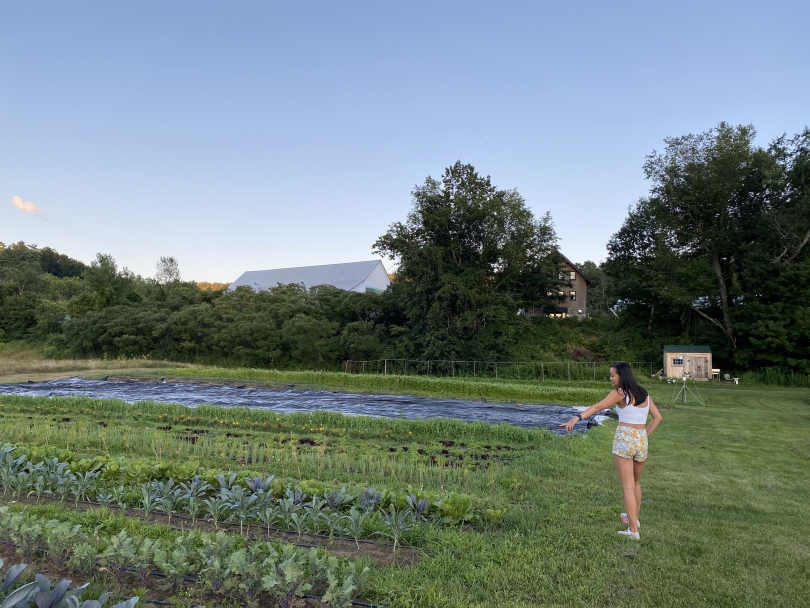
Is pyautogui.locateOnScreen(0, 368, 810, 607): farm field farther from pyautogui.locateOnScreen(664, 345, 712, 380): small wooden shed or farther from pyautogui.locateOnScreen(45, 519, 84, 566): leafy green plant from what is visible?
pyautogui.locateOnScreen(664, 345, 712, 380): small wooden shed

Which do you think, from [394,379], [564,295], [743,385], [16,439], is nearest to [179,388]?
[394,379]

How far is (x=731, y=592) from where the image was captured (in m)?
3.61

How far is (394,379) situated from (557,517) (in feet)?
58.1

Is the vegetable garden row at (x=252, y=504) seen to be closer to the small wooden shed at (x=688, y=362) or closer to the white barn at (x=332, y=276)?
the small wooden shed at (x=688, y=362)

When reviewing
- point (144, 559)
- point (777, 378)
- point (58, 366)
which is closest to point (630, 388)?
point (144, 559)

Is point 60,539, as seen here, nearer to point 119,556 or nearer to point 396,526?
point 119,556

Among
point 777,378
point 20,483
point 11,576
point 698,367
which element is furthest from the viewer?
point 698,367

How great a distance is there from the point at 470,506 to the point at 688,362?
82.4 ft

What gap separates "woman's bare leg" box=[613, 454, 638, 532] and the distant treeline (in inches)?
1015

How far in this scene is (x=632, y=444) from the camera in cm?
482

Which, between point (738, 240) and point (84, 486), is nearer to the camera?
point (84, 486)

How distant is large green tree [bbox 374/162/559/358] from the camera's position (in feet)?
103

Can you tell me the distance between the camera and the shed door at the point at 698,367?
2572 centimetres

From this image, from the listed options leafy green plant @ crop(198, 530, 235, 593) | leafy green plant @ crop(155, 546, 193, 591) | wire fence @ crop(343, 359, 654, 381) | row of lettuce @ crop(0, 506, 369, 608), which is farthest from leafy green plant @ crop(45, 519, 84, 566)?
wire fence @ crop(343, 359, 654, 381)
